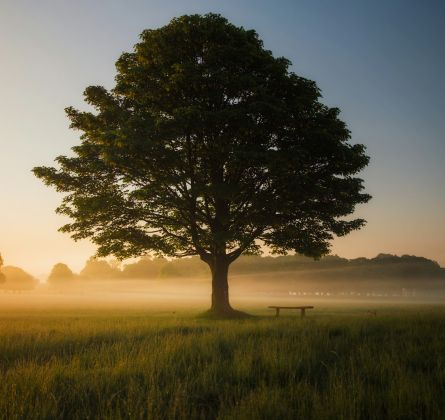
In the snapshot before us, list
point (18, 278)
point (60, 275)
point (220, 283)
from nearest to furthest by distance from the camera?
1. point (220, 283)
2. point (18, 278)
3. point (60, 275)

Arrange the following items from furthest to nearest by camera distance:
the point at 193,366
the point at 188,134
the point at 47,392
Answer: the point at 188,134 < the point at 193,366 < the point at 47,392

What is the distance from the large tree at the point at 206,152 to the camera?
67.2 ft

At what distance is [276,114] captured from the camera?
20.4 metres

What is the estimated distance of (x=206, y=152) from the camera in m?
22.6

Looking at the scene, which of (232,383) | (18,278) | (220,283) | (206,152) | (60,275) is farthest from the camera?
(60,275)

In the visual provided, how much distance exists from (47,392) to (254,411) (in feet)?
11.6

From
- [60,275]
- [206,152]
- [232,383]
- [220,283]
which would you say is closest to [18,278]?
[60,275]

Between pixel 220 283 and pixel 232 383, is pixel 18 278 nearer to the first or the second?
pixel 220 283

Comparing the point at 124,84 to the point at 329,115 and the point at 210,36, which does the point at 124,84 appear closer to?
the point at 210,36

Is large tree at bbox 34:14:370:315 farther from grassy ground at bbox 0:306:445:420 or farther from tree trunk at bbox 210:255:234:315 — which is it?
grassy ground at bbox 0:306:445:420

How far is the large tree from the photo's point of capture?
67.2 ft

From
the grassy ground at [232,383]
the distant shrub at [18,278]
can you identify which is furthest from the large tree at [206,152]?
the distant shrub at [18,278]

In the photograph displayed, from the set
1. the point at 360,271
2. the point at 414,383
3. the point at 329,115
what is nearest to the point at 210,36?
the point at 329,115

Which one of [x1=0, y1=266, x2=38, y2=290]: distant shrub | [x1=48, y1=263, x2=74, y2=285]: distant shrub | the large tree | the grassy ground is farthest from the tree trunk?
[x1=48, y1=263, x2=74, y2=285]: distant shrub
